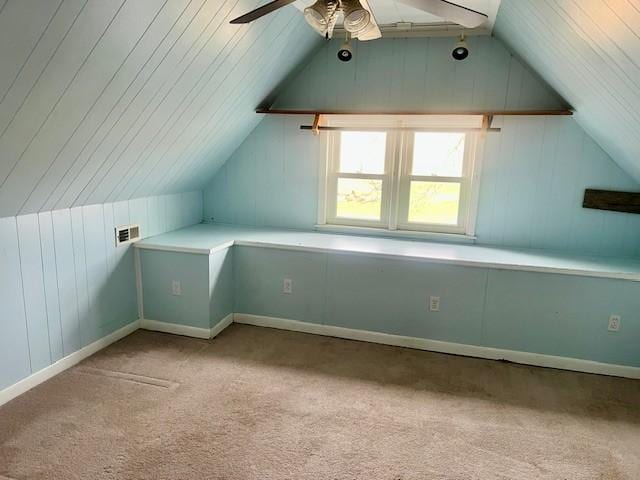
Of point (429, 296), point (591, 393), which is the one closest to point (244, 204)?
point (429, 296)

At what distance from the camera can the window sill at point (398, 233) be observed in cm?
357

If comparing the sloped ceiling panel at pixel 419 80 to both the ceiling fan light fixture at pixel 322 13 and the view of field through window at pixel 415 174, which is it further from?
the ceiling fan light fixture at pixel 322 13

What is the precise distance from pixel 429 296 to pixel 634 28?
201 cm

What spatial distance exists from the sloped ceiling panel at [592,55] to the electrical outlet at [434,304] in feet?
5.17

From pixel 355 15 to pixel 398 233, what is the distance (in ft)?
7.39

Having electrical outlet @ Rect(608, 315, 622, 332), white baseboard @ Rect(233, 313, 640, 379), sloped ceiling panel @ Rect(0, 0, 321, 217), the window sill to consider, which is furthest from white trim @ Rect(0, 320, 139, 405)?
electrical outlet @ Rect(608, 315, 622, 332)

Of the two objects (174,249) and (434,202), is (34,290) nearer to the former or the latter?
(174,249)

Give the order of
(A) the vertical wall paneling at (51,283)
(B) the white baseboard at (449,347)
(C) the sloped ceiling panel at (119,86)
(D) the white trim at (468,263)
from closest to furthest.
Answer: (C) the sloped ceiling panel at (119,86), (A) the vertical wall paneling at (51,283), (D) the white trim at (468,263), (B) the white baseboard at (449,347)

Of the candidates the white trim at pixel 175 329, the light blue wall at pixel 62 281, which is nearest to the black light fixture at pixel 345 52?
the light blue wall at pixel 62 281

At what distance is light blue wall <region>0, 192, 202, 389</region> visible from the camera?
2.35 meters

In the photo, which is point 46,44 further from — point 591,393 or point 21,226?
point 591,393

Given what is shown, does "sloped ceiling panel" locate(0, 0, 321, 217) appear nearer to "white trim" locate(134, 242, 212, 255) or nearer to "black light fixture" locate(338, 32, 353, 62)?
"black light fixture" locate(338, 32, 353, 62)

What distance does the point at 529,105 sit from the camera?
3.27 m

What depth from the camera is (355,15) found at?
170 centimetres
